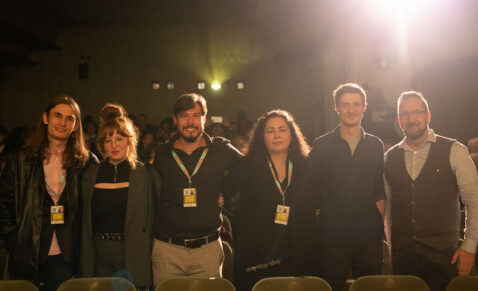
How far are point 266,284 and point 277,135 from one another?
954mm

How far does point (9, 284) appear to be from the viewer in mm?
1840

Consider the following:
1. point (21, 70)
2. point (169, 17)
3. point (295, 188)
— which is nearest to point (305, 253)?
point (295, 188)

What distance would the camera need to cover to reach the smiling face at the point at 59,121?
2.37 metres

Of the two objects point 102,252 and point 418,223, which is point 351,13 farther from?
point 102,252

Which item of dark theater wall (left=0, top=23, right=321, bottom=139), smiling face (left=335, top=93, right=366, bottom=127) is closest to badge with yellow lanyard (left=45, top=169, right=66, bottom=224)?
smiling face (left=335, top=93, right=366, bottom=127)

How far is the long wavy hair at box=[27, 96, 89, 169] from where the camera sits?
2.37 meters

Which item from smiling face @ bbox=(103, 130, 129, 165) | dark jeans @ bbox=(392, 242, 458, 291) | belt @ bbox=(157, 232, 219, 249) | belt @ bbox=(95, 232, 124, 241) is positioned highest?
smiling face @ bbox=(103, 130, 129, 165)

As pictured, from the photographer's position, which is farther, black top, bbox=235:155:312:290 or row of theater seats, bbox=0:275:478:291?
black top, bbox=235:155:312:290

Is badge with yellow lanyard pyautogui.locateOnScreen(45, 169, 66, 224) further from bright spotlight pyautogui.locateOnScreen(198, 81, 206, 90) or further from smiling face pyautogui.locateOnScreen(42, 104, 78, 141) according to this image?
bright spotlight pyautogui.locateOnScreen(198, 81, 206, 90)

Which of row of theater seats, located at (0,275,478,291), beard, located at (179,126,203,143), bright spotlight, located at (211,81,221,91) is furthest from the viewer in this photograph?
bright spotlight, located at (211,81,221,91)

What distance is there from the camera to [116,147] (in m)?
2.39

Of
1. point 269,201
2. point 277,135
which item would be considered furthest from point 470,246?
point 277,135

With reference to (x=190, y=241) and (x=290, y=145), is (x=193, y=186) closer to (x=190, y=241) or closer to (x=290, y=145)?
(x=190, y=241)

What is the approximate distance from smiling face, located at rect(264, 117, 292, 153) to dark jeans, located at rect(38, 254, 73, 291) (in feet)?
4.75
